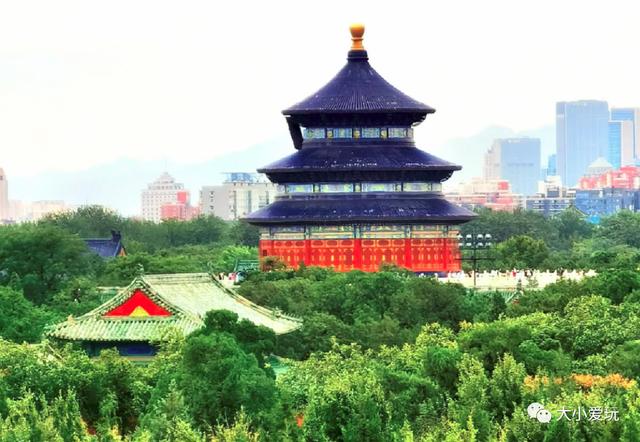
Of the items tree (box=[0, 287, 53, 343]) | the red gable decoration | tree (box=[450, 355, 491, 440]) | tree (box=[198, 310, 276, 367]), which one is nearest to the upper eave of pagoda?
tree (box=[0, 287, 53, 343])

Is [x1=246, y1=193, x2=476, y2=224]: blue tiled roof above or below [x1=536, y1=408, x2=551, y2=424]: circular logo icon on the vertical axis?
above

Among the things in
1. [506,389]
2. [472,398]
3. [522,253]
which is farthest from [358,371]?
[522,253]

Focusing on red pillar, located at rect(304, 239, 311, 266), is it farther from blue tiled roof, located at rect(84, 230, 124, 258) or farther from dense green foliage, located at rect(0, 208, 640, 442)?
blue tiled roof, located at rect(84, 230, 124, 258)

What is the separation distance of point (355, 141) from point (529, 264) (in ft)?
30.3

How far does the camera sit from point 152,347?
165ft

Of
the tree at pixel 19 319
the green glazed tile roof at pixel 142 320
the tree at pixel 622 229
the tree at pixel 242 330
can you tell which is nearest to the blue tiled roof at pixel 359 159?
the tree at pixel 19 319

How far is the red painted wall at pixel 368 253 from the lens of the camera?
90875 millimetres

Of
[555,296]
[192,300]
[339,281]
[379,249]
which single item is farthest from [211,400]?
[379,249]

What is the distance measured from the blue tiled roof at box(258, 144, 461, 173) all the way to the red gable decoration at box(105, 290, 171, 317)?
4033 cm

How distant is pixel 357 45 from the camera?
96.2 meters

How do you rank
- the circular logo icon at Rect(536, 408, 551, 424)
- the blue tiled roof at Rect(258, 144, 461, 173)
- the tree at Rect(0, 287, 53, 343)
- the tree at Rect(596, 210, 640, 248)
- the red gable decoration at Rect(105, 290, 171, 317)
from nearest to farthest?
the circular logo icon at Rect(536, 408, 551, 424) < the red gable decoration at Rect(105, 290, 171, 317) < the tree at Rect(0, 287, 53, 343) < the blue tiled roof at Rect(258, 144, 461, 173) < the tree at Rect(596, 210, 640, 248)

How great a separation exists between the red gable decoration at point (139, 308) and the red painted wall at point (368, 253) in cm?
3961

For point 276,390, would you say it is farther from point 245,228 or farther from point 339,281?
point 245,228

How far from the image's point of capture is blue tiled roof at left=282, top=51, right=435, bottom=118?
9231 centimetres
